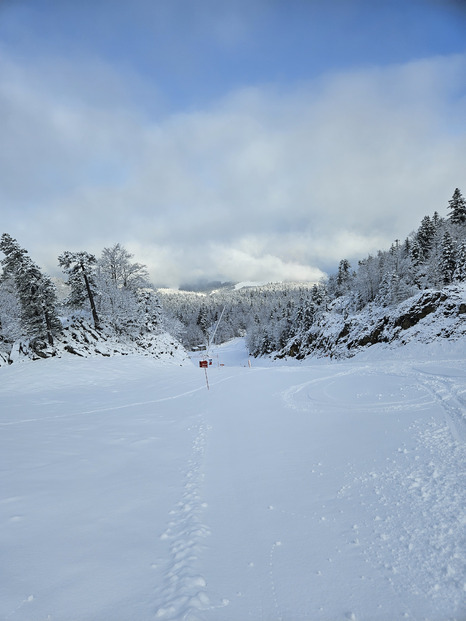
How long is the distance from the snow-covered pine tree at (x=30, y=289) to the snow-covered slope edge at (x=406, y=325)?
112 feet

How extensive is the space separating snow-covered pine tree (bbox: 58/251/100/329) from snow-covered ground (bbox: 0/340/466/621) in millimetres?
19606

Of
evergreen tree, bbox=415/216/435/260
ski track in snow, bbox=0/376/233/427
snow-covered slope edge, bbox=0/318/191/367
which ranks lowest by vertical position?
ski track in snow, bbox=0/376/233/427

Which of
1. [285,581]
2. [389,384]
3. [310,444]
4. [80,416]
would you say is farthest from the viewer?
[389,384]

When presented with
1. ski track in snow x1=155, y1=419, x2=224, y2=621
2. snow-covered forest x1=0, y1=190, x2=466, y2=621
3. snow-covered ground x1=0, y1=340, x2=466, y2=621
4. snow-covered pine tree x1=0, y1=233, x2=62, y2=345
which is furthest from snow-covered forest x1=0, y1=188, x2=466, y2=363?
ski track in snow x1=155, y1=419, x2=224, y2=621

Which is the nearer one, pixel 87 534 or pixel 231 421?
pixel 87 534

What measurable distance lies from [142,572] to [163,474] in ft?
8.99

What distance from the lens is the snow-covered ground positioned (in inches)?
113

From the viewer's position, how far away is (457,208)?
5597 centimetres

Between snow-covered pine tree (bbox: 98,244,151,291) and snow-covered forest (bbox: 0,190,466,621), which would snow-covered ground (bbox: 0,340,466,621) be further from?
snow-covered pine tree (bbox: 98,244,151,291)

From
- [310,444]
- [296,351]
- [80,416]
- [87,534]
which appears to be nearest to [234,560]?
[87,534]

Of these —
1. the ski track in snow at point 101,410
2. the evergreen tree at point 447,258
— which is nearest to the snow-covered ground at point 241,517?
the ski track in snow at point 101,410

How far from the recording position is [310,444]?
698 cm

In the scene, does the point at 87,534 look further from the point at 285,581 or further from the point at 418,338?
the point at 418,338

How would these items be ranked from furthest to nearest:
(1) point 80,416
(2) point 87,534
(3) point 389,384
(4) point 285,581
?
(3) point 389,384
(1) point 80,416
(2) point 87,534
(4) point 285,581
